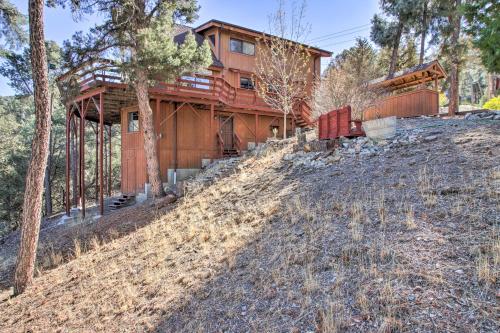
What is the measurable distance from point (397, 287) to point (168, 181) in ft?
41.2

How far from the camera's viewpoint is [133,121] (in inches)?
607

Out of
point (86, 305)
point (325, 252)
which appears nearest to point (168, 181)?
point (86, 305)

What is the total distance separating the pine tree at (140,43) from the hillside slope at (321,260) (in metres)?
5.38

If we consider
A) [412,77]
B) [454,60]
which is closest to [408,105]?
[454,60]

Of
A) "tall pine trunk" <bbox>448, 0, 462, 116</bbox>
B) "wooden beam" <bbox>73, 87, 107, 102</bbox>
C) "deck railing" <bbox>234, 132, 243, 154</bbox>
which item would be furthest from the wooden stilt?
"tall pine trunk" <bbox>448, 0, 462, 116</bbox>

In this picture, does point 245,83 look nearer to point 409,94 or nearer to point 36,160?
point 409,94

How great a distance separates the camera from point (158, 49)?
10.6m

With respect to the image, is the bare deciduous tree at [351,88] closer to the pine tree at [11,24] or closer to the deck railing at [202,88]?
the deck railing at [202,88]

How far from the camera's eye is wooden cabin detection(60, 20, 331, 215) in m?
13.8

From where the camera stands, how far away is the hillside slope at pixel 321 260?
10.3ft

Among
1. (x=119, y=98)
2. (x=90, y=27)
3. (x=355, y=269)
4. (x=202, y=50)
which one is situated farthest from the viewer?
(x=119, y=98)

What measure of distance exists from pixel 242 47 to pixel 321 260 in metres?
17.2

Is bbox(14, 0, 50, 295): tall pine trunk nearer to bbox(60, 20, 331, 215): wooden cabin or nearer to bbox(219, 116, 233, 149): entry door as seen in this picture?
bbox(60, 20, 331, 215): wooden cabin

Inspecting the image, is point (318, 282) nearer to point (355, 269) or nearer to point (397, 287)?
point (355, 269)
